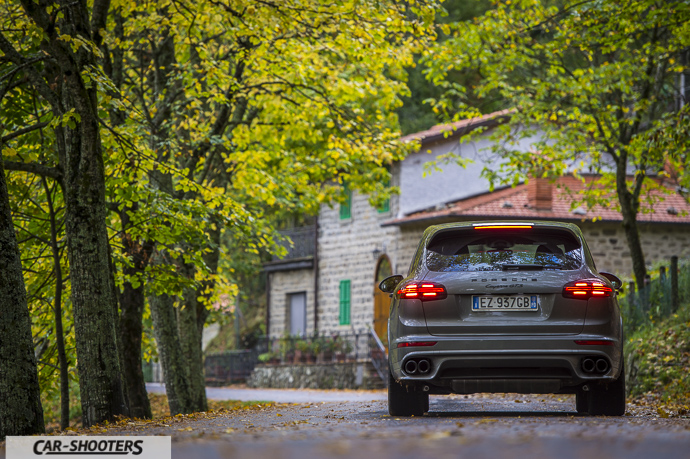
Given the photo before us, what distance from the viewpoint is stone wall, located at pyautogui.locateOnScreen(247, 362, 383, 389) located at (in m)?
28.2

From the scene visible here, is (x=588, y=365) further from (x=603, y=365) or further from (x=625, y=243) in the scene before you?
(x=625, y=243)

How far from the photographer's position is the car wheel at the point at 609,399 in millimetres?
8453

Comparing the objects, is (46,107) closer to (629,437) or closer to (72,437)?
(72,437)

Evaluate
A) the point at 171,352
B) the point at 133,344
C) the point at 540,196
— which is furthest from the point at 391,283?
the point at 540,196

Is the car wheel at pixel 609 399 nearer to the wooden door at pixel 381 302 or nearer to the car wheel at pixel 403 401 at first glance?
the car wheel at pixel 403 401

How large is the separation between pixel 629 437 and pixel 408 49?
12.9 m

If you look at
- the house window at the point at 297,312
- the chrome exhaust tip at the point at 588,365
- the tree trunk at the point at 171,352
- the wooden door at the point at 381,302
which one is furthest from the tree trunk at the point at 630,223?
the house window at the point at 297,312

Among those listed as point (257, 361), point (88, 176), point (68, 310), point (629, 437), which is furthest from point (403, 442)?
point (257, 361)

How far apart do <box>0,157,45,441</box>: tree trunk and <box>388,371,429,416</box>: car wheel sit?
3337 mm

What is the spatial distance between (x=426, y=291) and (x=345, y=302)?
26.5 meters

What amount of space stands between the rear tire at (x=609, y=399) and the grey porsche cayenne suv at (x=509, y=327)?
0.19 meters

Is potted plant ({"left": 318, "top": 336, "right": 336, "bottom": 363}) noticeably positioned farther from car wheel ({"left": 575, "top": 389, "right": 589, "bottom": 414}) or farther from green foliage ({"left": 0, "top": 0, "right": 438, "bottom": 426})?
car wheel ({"left": 575, "top": 389, "right": 589, "bottom": 414})

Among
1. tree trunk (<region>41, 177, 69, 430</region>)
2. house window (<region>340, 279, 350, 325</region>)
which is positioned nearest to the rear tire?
tree trunk (<region>41, 177, 69, 430</region>)

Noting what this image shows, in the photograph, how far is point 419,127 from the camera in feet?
136
